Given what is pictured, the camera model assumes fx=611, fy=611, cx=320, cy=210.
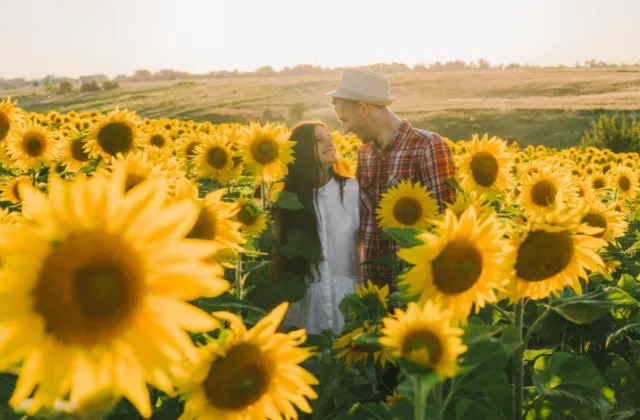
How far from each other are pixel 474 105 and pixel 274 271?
52.7 meters

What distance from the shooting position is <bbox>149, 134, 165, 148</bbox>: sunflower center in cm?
689

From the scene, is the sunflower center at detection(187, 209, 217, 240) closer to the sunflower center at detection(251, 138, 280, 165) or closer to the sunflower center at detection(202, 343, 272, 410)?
the sunflower center at detection(202, 343, 272, 410)

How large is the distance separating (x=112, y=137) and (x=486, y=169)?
8.70 ft

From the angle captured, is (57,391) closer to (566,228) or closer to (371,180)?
(566,228)

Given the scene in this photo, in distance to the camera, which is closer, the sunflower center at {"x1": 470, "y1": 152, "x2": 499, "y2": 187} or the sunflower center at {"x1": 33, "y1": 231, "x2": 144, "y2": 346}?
the sunflower center at {"x1": 33, "y1": 231, "x2": 144, "y2": 346}

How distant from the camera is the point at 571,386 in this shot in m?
2.04

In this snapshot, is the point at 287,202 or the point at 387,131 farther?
the point at 387,131

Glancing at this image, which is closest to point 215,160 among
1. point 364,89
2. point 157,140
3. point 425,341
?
point 364,89

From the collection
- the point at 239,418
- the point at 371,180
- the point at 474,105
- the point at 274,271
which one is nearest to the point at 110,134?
the point at 274,271

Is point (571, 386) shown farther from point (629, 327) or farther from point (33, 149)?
point (33, 149)

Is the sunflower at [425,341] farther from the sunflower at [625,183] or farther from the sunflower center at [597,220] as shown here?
the sunflower at [625,183]

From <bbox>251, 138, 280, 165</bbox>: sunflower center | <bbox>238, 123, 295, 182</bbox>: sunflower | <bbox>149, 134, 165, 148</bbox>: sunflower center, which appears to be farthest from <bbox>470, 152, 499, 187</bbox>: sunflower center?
<bbox>149, 134, 165, 148</bbox>: sunflower center

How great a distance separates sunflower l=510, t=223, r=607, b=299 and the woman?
242 cm

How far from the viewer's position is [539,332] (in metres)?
4.07
